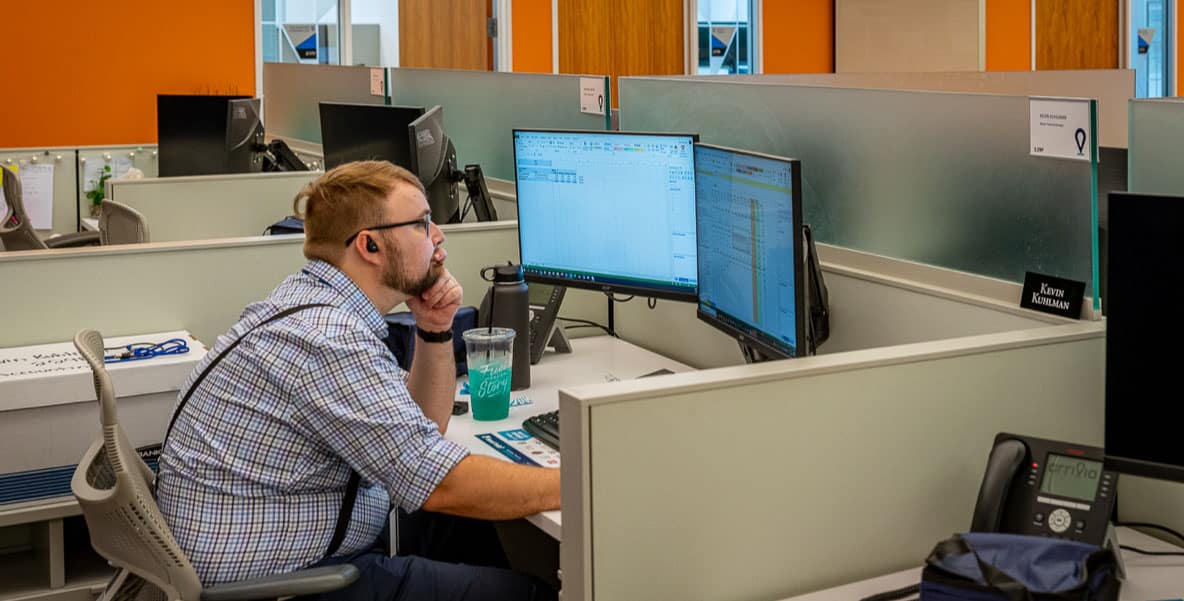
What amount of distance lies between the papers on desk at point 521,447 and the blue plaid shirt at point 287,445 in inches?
12.1

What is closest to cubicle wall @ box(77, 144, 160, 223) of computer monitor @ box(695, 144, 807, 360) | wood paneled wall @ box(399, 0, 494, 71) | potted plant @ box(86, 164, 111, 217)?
potted plant @ box(86, 164, 111, 217)

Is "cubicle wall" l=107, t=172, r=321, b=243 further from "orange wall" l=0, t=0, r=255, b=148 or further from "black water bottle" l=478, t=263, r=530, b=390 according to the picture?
"orange wall" l=0, t=0, r=255, b=148

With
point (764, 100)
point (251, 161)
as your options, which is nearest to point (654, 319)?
point (764, 100)

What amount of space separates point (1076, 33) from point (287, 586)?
7501mm

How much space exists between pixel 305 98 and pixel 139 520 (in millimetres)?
4044

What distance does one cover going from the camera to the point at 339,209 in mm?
2021

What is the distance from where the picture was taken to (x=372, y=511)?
6.43 ft

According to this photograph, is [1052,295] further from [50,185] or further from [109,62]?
[109,62]

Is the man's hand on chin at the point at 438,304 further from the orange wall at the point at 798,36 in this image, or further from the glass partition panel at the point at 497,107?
the orange wall at the point at 798,36

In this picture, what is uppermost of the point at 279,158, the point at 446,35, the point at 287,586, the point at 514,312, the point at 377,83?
the point at 446,35

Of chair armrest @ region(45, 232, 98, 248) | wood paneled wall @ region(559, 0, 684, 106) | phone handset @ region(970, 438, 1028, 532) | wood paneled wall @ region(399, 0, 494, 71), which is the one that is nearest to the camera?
phone handset @ region(970, 438, 1028, 532)

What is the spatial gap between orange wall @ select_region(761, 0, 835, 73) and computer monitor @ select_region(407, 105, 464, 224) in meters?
4.99

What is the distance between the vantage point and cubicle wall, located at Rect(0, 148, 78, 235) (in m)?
5.04

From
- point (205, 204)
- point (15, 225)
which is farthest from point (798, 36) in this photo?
point (15, 225)
